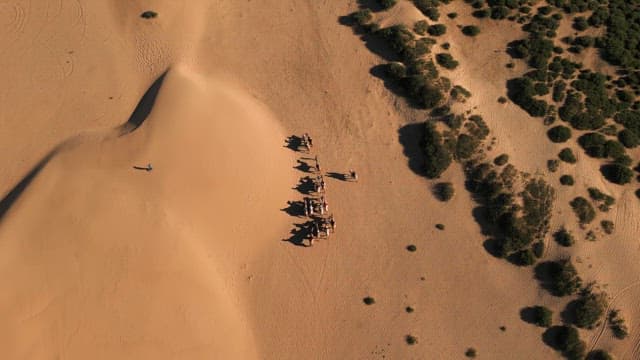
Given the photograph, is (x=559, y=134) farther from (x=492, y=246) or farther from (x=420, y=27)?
(x=420, y=27)

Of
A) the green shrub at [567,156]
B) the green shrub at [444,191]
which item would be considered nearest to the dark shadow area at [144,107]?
the green shrub at [444,191]

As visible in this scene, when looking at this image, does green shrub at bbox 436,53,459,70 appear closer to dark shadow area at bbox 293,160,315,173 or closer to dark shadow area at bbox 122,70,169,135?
dark shadow area at bbox 293,160,315,173

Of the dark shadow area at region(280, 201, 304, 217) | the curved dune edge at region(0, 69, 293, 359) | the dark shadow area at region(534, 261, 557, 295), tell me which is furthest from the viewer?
the dark shadow area at region(280, 201, 304, 217)

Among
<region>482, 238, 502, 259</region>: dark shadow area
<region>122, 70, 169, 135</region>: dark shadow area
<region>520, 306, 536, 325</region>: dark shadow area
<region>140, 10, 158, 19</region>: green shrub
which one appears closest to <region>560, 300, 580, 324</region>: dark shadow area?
<region>520, 306, 536, 325</region>: dark shadow area

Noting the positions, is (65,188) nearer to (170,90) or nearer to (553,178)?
(170,90)

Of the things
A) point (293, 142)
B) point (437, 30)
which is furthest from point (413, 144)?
point (437, 30)

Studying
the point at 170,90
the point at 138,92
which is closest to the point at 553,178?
the point at 170,90

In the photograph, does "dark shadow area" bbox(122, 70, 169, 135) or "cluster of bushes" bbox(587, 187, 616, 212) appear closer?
"cluster of bushes" bbox(587, 187, 616, 212)
